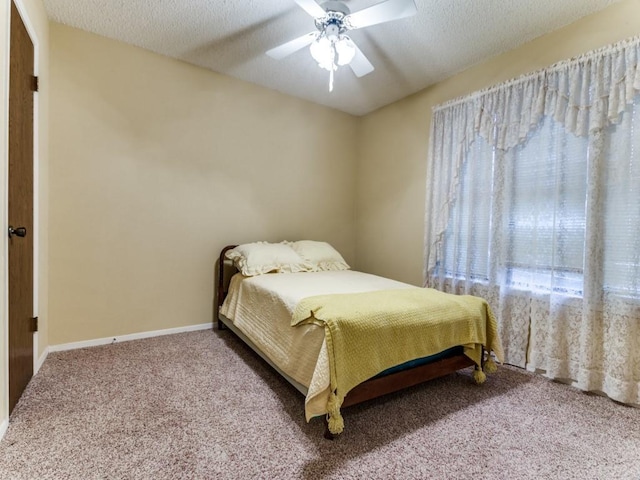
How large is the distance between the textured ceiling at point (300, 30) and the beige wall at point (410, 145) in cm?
10

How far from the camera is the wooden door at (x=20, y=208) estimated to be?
1.68 m

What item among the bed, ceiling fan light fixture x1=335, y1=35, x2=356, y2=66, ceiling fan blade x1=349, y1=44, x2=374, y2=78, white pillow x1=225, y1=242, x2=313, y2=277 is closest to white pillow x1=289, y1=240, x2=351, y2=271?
white pillow x1=225, y1=242, x2=313, y2=277

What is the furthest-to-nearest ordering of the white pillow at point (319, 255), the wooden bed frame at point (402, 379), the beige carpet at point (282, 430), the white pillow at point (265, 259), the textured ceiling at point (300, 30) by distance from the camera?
the white pillow at point (319, 255), the white pillow at point (265, 259), the textured ceiling at point (300, 30), the wooden bed frame at point (402, 379), the beige carpet at point (282, 430)

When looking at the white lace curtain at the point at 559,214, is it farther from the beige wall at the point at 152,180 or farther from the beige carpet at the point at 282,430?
the beige wall at the point at 152,180

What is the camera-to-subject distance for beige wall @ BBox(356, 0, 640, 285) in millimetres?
2141

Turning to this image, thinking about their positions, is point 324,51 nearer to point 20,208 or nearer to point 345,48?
point 345,48

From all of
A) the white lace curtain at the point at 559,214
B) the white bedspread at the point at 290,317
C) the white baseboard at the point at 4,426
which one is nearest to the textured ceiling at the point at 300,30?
the white lace curtain at the point at 559,214

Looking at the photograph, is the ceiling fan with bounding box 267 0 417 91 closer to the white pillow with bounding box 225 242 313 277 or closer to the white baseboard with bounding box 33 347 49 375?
the white pillow with bounding box 225 242 313 277

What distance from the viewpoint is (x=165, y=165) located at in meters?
2.90

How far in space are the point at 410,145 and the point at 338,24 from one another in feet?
5.61

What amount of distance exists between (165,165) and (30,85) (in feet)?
3.40

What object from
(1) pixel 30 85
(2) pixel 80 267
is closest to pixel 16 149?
(1) pixel 30 85

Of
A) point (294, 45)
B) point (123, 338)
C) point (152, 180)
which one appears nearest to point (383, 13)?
point (294, 45)

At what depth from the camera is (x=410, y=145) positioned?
3426 mm
